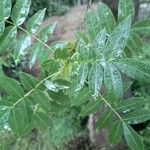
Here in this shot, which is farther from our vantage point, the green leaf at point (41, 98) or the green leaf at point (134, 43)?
the green leaf at point (134, 43)

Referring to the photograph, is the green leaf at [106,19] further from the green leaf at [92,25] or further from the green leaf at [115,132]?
the green leaf at [115,132]

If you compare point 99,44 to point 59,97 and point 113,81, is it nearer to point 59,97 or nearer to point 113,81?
point 113,81

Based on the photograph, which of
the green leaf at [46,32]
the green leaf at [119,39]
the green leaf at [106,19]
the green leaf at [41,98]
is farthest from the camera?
the green leaf at [46,32]

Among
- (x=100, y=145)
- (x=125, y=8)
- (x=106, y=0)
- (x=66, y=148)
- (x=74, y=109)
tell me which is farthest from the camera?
(x=74, y=109)

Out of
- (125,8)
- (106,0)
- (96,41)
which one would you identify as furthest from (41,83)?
(106,0)

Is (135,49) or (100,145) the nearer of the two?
(135,49)

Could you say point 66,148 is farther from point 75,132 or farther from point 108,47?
point 108,47

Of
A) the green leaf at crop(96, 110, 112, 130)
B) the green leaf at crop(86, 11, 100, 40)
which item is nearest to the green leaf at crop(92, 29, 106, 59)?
the green leaf at crop(86, 11, 100, 40)

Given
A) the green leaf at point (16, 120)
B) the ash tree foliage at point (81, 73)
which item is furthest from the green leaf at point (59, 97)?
the green leaf at point (16, 120)
